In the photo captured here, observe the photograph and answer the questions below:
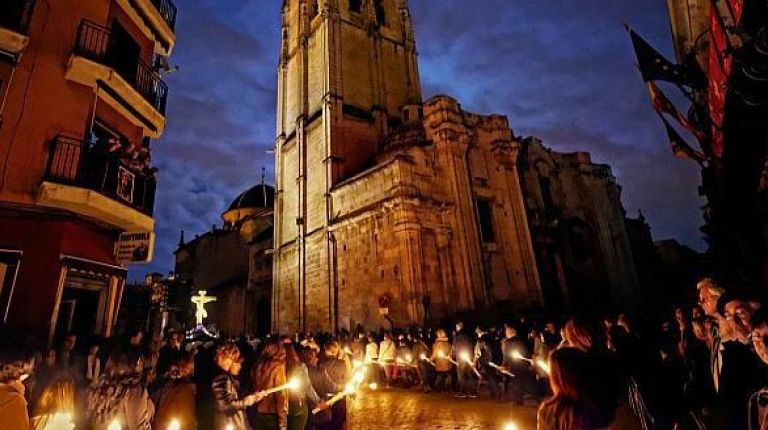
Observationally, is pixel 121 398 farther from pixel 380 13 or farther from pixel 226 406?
pixel 380 13

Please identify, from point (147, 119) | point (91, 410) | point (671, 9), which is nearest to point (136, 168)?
point (147, 119)

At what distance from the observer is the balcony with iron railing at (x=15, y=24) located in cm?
764

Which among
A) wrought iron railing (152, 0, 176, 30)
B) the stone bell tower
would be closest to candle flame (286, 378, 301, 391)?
wrought iron railing (152, 0, 176, 30)

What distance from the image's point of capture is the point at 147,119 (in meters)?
10.9

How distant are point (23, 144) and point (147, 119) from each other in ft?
10.9

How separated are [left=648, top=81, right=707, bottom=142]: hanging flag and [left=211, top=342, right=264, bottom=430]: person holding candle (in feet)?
42.0

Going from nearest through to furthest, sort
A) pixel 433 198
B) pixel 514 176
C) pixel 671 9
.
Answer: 1. pixel 671 9
2. pixel 433 198
3. pixel 514 176

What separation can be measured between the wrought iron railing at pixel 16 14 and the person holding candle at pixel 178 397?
28.7 feet

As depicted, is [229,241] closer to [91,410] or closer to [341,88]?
[341,88]

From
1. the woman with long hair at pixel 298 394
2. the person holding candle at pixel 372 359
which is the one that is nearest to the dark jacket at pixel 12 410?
the woman with long hair at pixel 298 394

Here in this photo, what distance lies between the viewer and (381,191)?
17.6m

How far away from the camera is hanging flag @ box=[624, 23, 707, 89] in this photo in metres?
9.78

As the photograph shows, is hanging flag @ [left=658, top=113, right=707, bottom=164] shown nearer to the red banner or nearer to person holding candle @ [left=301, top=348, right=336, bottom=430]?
the red banner

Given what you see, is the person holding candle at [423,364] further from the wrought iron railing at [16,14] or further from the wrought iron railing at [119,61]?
the wrought iron railing at [16,14]
